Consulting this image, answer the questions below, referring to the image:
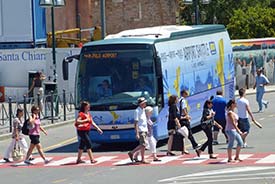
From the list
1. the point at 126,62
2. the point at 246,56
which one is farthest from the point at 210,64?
the point at 246,56

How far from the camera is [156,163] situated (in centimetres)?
2283

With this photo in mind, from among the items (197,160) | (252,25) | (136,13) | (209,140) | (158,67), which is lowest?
(197,160)

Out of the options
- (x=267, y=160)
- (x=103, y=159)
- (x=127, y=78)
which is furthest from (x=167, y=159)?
(x=127, y=78)

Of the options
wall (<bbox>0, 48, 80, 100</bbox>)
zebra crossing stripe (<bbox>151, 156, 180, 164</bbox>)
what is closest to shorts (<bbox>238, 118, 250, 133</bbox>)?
zebra crossing stripe (<bbox>151, 156, 180, 164</bbox>)

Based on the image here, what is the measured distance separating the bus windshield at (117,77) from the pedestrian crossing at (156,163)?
5.46ft

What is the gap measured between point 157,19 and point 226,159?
50.3 metres

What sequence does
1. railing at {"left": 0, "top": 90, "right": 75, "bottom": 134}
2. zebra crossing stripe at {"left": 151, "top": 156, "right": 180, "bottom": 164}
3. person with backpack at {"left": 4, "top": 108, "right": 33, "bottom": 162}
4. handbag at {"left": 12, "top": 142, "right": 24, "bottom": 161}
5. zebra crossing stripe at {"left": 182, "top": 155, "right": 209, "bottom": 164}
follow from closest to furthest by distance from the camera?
zebra crossing stripe at {"left": 182, "top": 155, "right": 209, "bottom": 164} < zebra crossing stripe at {"left": 151, "top": 156, "right": 180, "bottom": 164} < person with backpack at {"left": 4, "top": 108, "right": 33, "bottom": 162} < handbag at {"left": 12, "top": 142, "right": 24, "bottom": 161} < railing at {"left": 0, "top": 90, "right": 75, "bottom": 134}

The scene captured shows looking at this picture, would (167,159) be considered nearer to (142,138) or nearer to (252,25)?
(142,138)

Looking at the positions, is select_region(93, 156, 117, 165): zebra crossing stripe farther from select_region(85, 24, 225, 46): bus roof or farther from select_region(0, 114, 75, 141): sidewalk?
select_region(0, 114, 75, 141): sidewalk

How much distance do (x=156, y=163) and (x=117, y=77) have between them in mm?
4040

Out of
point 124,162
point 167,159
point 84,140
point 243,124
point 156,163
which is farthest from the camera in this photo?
point 243,124

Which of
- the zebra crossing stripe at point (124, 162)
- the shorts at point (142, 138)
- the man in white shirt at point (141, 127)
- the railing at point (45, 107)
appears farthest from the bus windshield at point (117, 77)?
the railing at point (45, 107)

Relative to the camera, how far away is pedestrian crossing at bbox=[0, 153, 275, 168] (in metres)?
22.3

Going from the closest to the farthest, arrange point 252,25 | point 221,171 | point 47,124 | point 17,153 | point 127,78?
point 221,171 → point 17,153 → point 127,78 → point 47,124 → point 252,25
